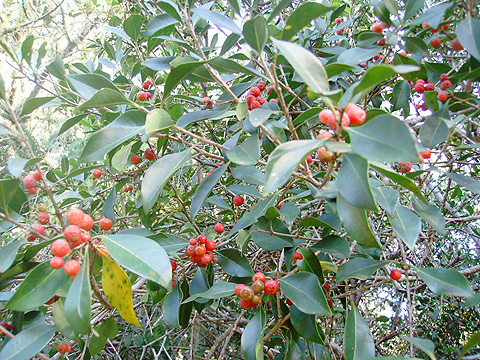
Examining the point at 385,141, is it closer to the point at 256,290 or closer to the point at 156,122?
the point at 156,122

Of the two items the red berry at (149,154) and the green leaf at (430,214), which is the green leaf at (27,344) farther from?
the green leaf at (430,214)

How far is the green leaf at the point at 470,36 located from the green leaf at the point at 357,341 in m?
0.94

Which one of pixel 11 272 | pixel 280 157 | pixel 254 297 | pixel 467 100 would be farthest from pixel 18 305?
pixel 467 100

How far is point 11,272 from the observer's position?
1.04 meters

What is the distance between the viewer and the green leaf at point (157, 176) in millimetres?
929

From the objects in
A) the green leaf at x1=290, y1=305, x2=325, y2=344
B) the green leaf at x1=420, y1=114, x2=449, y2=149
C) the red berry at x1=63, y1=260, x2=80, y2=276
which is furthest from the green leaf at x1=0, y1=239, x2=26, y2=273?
the green leaf at x1=420, y1=114, x2=449, y2=149

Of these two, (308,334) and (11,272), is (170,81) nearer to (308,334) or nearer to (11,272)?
(11,272)

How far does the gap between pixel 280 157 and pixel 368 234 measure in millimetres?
401

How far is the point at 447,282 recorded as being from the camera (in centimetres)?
101

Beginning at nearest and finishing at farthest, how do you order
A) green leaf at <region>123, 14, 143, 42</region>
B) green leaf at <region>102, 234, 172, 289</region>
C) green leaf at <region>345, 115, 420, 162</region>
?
green leaf at <region>345, 115, 420, 162</region>, green leaf at <region>102, 234, 172, 289</region>, green leaf at <region>123, 14, 143, 42</region>

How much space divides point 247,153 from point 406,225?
1.72 feet

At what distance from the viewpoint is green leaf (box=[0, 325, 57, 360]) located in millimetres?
927

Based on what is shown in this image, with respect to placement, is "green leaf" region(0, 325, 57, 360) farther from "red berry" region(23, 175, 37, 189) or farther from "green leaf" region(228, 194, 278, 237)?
"green leaf" region(228, 194, 278, 237)

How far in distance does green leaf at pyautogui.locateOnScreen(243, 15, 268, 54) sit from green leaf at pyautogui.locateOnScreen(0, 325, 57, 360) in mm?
1093
